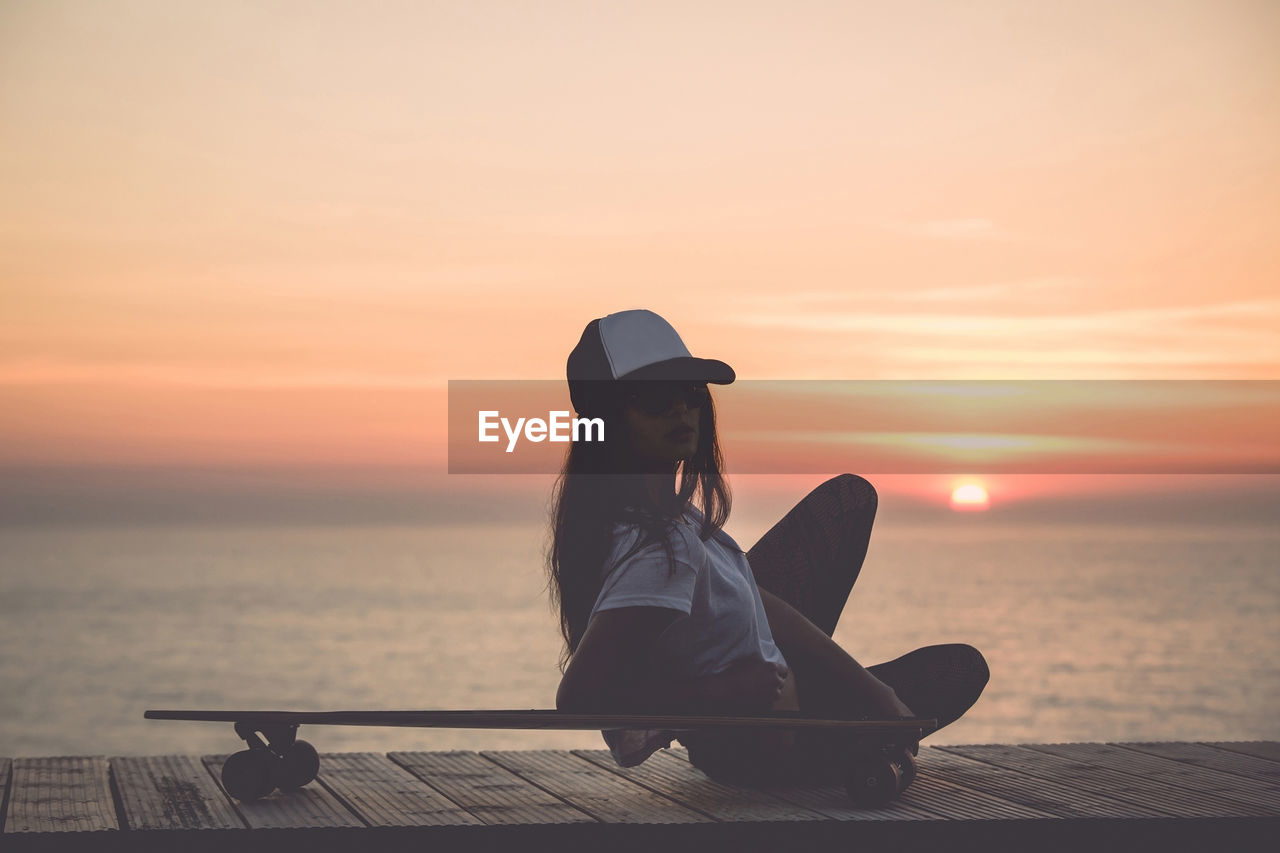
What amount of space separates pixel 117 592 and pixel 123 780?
53.6 m

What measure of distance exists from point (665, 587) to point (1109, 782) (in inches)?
63.7

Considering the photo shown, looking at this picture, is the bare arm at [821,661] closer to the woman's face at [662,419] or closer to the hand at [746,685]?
the hand at [746,685]

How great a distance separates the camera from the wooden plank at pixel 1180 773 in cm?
344

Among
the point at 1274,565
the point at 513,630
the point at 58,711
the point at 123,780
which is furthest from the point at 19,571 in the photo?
the point at 123,780

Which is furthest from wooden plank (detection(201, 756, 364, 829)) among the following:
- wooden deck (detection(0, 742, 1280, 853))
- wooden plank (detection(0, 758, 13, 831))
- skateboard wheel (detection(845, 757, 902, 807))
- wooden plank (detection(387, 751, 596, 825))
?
skateboard wheel (detection(845, 757, 902, 807))

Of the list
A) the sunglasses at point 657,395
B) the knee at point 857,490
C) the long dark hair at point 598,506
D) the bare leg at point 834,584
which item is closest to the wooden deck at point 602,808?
the bare leg at point 834,584

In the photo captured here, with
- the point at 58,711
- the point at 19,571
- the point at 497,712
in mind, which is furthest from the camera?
the point at 19,571

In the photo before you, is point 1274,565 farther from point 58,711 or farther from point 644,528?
point 644,528

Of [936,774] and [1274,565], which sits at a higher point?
[936,774]

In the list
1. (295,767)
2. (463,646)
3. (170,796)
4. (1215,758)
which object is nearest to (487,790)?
(295,767)

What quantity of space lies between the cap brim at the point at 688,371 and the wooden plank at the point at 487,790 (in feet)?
3.29

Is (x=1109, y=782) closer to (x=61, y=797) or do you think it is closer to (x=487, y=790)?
(x=487, y=790)

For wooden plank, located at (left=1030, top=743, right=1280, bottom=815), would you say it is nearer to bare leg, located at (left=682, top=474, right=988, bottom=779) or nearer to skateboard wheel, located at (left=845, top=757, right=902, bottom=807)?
bare leg, located at (left=682, top=474, right=988, bottom=779)

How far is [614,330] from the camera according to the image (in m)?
2.99
